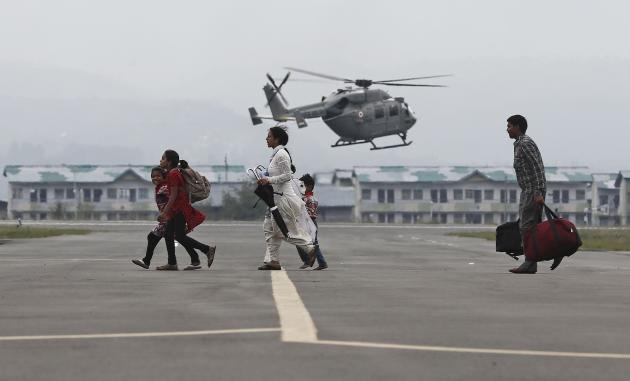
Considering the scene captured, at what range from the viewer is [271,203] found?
52.9 feet

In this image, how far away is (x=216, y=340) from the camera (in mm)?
6648

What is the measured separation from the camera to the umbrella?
16.1 m

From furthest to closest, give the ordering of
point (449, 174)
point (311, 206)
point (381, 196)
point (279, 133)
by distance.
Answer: point (449, 174), point (381, 196), point (311, 206), point (279, 133)

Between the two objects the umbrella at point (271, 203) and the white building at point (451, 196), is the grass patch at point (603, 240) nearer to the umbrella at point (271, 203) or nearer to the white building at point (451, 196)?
the umbrella at point (271, 203)

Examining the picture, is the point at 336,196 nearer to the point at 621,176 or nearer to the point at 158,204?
the point at 621,176

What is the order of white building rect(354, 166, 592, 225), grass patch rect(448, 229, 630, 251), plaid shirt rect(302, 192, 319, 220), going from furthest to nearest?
white building rect(354, 166, 592, 225) → grass patch rect(448, 229, 630, 251) → plaid shirt rect(302, 192, 319, 220)

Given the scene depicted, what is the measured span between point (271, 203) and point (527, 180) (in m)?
3.20

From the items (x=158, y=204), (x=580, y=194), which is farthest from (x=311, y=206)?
(x=580, y=194)

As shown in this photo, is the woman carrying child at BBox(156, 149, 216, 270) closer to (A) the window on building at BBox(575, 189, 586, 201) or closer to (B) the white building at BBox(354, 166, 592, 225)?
(B) the white building at BBox(354, 166, 592, 225)

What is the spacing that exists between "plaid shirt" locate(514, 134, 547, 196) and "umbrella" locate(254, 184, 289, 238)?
118 inches

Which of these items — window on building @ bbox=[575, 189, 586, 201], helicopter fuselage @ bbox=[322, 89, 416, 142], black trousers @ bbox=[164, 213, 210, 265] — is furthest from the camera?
window on building @ bbox=[575, 189, 586, 201]

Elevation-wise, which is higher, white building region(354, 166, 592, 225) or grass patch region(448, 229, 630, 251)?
white building region(354, 166, 592, 225)

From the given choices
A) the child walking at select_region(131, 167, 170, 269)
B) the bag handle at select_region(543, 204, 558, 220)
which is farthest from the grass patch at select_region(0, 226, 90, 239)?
the bag handle at select_region(543, 204, 558, 220)

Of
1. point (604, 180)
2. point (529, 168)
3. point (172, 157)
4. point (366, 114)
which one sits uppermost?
point (366, 114)
